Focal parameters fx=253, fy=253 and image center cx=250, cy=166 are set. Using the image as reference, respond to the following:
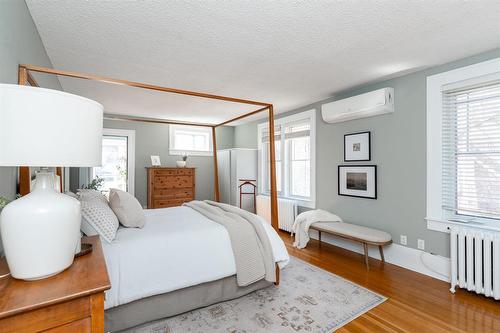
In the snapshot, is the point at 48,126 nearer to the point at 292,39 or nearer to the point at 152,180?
the point at 292,39

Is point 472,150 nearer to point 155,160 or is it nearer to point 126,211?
point 126,211

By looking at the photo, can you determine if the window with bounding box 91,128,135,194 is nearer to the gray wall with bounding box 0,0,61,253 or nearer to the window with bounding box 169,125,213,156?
the window with bounding box 169,125,213,156

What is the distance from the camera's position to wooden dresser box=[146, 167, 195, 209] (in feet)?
16.6

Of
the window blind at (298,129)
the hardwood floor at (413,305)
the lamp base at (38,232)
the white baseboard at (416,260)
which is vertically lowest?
the hardwood floor at (413,305)

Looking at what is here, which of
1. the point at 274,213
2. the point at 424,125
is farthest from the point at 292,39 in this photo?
the point at 424,125

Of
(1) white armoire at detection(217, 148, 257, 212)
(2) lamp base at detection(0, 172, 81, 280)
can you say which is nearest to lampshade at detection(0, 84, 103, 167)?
(2) lamp base at detection(0, 172, 81, 280)

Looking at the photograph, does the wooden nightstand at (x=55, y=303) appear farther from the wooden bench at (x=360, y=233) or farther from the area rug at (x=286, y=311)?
the wooden bench at (x=360, y=233)

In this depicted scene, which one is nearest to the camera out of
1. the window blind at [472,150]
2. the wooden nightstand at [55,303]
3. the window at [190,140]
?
the wooden nightstand at [55,303]

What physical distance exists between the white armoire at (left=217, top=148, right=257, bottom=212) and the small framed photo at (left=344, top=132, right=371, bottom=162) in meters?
2.25

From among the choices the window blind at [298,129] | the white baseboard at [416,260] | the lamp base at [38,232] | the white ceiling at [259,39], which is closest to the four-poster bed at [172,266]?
the white ceiling at [259,39]

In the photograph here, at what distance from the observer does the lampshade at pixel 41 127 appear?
0.82 metres

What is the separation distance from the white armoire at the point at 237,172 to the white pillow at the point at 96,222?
137 inches

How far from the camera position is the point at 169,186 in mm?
5230

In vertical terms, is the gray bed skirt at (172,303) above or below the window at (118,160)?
below
